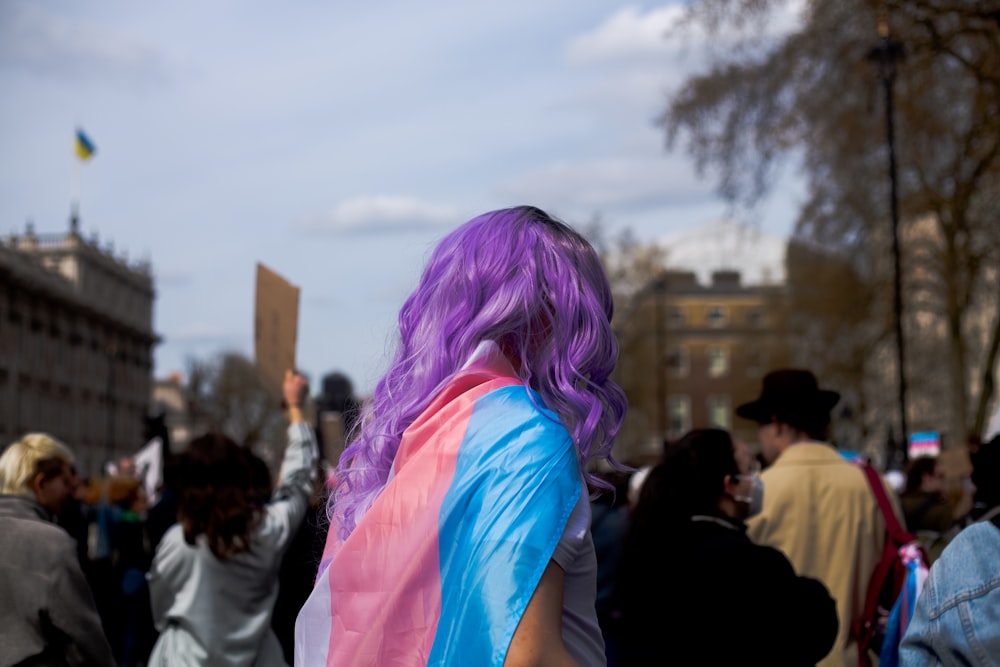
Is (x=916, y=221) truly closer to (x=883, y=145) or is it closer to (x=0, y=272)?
(x=883, y=145)

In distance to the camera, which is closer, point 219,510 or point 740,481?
point 740,481

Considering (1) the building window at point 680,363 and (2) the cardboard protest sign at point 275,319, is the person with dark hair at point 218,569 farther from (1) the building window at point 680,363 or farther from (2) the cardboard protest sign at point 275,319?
(1) the building window at point 680,363

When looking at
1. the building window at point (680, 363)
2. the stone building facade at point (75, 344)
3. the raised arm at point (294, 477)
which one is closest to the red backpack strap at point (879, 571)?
the raised arm at point (294, 477)

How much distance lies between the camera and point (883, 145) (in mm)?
23719

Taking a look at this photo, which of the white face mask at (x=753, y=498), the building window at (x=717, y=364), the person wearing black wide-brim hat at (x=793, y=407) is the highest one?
the building window at (x=717, y=364)

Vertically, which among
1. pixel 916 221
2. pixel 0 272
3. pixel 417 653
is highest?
pixel 0 272

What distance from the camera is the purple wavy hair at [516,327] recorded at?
2.28m

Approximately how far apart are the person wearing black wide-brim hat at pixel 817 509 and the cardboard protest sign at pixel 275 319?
2228mm

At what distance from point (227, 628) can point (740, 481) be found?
222 cm

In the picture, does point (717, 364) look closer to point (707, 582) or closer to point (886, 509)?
point (886, 509)

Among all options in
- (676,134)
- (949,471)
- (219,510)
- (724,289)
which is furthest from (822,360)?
(724,289)

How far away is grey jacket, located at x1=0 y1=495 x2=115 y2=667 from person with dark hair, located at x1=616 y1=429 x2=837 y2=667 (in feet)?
6.05

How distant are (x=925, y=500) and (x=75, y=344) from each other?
93673 millimetres

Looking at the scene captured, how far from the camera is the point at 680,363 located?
87000mm
